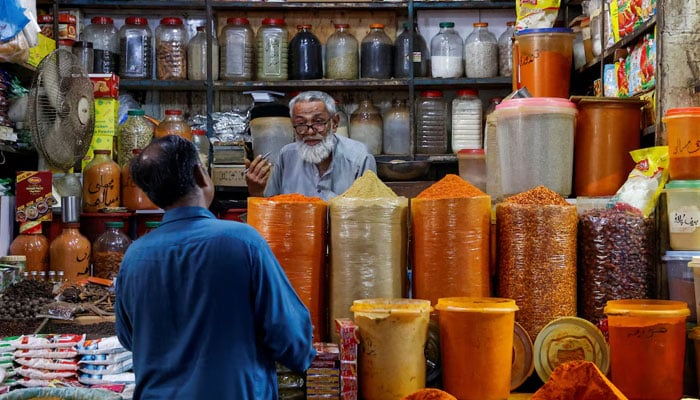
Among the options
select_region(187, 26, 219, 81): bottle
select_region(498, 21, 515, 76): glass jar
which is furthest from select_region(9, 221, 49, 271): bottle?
select_region(498, 21, 515, 76): glass jar

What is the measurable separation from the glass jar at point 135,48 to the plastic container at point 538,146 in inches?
114

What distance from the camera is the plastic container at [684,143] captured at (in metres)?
2.33

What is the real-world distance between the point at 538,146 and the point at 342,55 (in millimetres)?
2450

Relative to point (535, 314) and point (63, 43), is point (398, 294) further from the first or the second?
point (63, 43)

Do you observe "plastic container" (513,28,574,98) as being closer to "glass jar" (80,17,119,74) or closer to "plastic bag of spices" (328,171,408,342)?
"plastic bag of spices" (328,171,408,342)

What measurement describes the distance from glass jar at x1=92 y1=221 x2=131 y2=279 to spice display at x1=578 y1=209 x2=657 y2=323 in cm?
253

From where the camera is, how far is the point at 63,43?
4555 mm

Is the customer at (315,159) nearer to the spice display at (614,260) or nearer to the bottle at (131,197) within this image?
the bottle at (131,197)

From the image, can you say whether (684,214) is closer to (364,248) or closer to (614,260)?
(614,260)

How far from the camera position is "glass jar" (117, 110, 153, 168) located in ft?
14.4

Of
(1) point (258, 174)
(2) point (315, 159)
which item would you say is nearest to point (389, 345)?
(1) point (258, 174)

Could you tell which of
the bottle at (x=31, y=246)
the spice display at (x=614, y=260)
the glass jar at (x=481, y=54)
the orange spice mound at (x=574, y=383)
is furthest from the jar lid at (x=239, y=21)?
the orange spice mound at (x=574, y=383)

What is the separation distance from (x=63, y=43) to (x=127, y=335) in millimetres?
3279

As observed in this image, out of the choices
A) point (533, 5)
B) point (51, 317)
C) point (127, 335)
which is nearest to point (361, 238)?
point (127, 335)
